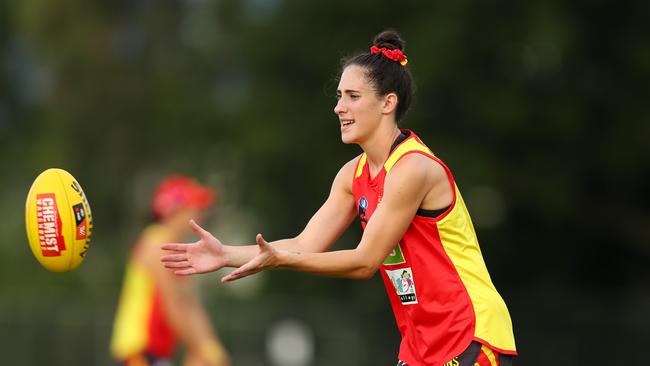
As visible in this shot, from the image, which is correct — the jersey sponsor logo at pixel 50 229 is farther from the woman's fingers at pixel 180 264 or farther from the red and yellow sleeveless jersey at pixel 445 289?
the red and yellow sleeveless jersey at pixel 445 289

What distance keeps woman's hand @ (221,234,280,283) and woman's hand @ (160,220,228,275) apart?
20cm

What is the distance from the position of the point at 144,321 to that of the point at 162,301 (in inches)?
7.5

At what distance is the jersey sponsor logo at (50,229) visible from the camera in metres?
5.19

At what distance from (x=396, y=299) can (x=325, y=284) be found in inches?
511

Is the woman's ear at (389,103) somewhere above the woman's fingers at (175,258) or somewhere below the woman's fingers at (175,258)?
above

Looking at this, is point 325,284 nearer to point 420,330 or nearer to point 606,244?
point 606,244

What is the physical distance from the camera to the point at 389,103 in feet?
15.9

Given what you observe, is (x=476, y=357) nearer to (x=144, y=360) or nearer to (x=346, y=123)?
(x=346, y=123)

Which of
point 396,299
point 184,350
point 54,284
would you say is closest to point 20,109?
point 54,284

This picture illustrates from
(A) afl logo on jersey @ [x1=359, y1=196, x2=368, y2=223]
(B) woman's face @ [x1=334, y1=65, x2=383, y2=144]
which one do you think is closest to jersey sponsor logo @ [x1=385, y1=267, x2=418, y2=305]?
(A) afl logo on jersey @ [x1=359, y1=196, x2=368, y2=223]

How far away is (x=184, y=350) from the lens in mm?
14078

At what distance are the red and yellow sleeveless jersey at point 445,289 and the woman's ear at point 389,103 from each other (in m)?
0.20

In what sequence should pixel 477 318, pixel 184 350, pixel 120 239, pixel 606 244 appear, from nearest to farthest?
pixel 477 318 → pixel 184 350 → pixel 606 244 → pixel 120 239

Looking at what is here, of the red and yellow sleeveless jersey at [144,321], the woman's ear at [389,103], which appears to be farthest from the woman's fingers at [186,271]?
the red and yellow sleeveless jersey at [144,321]
